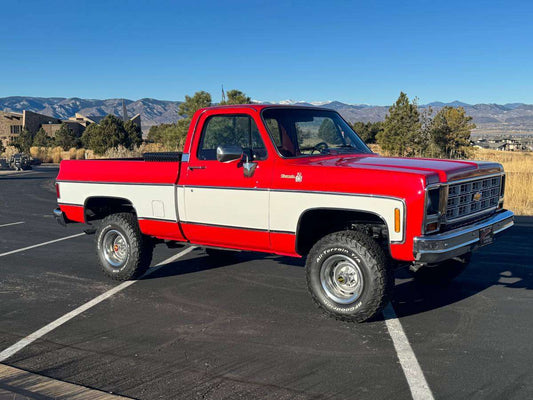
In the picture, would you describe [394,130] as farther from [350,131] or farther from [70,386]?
[70,386]

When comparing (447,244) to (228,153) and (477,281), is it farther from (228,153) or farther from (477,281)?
(228,153)

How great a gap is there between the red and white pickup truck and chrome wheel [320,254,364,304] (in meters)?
0.01

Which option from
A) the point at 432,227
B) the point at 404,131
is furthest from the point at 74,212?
the point at 404,131

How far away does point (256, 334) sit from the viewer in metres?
Result: 5.20

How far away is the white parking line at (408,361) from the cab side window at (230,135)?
2284mm

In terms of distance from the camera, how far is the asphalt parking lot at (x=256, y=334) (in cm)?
411

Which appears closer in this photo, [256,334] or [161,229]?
[256,334]

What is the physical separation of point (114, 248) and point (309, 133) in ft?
10.3

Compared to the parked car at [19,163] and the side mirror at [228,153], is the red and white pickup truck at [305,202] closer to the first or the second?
the side mirror at [228,153]

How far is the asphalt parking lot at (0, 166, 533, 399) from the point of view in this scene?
411cm

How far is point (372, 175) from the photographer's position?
16.9 feet

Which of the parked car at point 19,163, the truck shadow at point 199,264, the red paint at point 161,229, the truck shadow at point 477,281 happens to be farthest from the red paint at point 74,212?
the parked car at point 19,163

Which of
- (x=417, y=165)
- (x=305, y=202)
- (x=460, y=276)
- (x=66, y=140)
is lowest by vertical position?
(x=460, y=276)

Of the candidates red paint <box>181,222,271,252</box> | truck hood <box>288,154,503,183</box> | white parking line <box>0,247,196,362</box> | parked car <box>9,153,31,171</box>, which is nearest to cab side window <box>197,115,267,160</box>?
truck hood <box>288,154,503,183</box>
